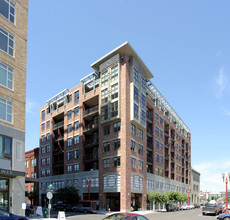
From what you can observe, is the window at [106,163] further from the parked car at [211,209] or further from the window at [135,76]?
the parked car at [211,209]

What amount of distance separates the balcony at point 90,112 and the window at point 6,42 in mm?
31888

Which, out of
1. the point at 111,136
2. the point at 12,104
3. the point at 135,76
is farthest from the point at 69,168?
the point at 12,104

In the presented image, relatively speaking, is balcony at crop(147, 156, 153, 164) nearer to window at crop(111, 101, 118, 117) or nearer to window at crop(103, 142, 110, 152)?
window at crop(103, 142, 110, 152)

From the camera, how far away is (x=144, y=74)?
198 feet

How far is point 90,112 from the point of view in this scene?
60125mm

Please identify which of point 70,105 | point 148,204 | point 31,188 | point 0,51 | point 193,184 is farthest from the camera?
point 193,184

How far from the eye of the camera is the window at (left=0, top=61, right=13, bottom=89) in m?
25.5

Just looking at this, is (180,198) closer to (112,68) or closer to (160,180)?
(160,180)

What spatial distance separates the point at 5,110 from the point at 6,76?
3.09 meters

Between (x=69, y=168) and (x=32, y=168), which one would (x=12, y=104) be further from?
(x=32, y=168)

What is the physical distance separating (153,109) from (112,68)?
57.6 ft

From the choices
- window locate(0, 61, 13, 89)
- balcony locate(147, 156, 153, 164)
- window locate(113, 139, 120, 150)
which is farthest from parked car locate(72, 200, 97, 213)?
window locate(0, 61, 13, 89)

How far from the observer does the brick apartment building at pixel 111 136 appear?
52.0 meters

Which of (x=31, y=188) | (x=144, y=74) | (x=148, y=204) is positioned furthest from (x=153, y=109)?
(x=31, y=188)
